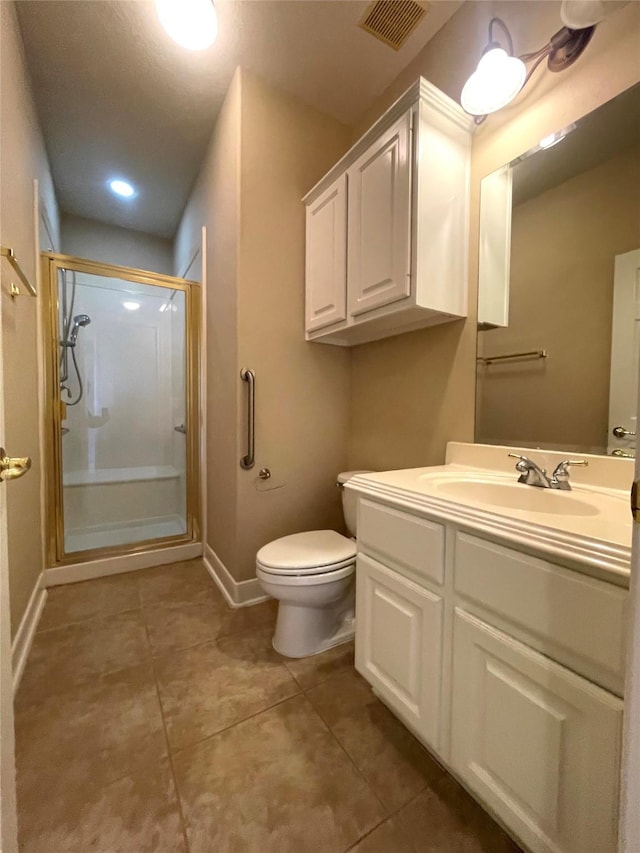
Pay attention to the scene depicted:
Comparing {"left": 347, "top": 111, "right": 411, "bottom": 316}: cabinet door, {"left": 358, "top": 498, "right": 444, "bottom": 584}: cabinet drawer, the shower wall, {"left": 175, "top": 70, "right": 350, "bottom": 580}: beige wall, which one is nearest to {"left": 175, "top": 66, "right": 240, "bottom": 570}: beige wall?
{"left": 175, "top": 70, "right": 350, "bottom": 580}: beige wall

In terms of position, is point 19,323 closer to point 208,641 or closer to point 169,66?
point 169,66

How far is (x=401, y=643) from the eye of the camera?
97 cm

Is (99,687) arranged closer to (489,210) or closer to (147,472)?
(147,472)

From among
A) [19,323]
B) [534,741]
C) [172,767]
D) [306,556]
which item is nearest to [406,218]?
[306,556]

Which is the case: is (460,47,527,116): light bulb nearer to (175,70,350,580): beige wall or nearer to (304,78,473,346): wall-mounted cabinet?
(304,78,473,346): wall-mounted cabinet

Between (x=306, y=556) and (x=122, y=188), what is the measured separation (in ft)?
10.5

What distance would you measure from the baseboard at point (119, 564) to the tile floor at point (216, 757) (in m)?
0.51

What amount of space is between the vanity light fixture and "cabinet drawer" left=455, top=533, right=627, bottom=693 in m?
1.49

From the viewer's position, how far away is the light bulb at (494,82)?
3.69 feet

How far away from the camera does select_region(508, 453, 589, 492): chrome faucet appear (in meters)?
1.03

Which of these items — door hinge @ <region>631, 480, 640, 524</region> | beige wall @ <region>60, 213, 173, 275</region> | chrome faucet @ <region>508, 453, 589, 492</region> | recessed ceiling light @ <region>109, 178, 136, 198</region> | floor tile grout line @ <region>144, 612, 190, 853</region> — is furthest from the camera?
beige wall @ <region>60, 213, 173, 275</region>

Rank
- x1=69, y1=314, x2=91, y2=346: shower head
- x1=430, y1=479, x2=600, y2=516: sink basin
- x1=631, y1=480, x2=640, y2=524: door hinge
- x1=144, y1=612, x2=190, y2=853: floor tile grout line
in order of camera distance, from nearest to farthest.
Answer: x1=631, y1=480, x2=640, y2=524: door hinge → x1=144, y1=612, x2=190, y2=853: floor tile grout line → x1=430, y1=479, x2=600, y2=516: sink basin → x1=69, y1=314, x2=91, y2=346: shower head

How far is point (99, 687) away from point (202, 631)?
0.43 meters

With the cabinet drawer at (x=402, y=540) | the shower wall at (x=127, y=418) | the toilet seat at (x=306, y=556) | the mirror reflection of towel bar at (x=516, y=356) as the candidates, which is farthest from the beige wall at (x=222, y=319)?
the mirror reflection of towel bar at (x=516, y=356)
